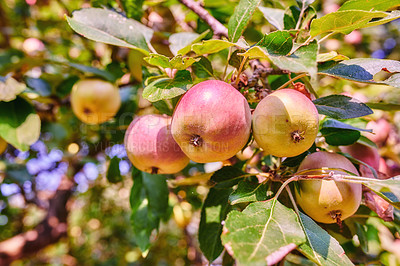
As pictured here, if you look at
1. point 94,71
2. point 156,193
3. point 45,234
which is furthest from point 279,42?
point 45,234

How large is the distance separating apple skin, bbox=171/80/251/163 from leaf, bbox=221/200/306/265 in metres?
0.14

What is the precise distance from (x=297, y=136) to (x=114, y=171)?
90 centimetres

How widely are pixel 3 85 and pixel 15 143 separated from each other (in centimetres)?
23

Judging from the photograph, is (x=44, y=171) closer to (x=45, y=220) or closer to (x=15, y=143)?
(x=45, y=220)

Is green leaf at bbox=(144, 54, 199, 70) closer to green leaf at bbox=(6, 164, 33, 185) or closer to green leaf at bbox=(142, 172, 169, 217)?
green leaf at bbox=(142, 172, 169, 217)

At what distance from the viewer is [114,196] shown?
3.49m

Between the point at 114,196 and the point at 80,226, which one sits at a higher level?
the point at 114,196

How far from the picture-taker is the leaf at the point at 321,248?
0.54 metres

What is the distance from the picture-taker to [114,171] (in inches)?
50.6

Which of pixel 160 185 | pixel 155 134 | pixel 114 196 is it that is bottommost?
pixel 114 196

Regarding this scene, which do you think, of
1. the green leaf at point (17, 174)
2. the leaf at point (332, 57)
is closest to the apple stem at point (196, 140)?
the leaf at point (332, 57)

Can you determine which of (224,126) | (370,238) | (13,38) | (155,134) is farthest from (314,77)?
(13,38)

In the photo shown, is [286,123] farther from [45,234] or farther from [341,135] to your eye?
[45,234]

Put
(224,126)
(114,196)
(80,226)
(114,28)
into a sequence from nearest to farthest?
(224,126) → (114,28) → (114,196) → (80,226)
